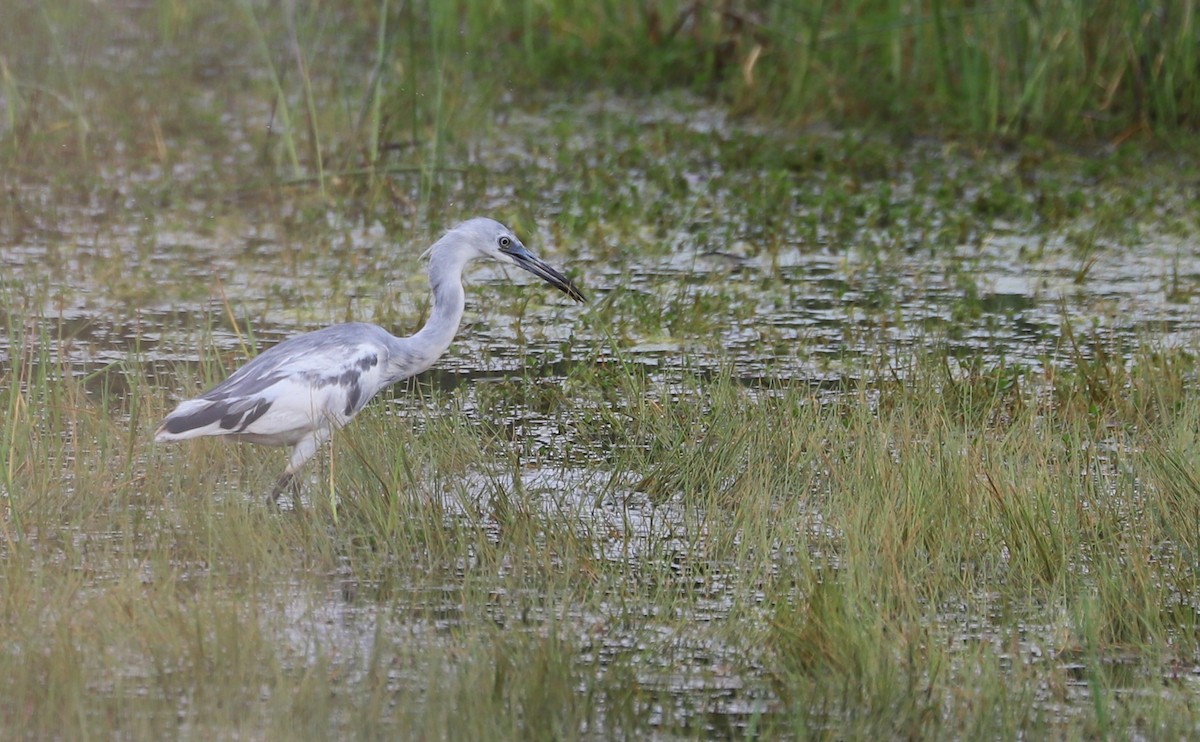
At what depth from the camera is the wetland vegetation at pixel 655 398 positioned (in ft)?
11.1

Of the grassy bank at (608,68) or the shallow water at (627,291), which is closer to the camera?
the shallow water at (627,291)

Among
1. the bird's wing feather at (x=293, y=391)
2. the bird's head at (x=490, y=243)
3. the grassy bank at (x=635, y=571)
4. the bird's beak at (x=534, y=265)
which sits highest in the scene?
the bird's head at (x=490, y=243)

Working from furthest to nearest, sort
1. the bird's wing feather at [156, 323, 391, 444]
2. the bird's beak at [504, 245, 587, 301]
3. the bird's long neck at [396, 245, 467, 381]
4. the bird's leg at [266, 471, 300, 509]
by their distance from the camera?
1. the bird's beak at [504, 245, 587, 301]
2. the bird's long neck at [396, 245, 467, 381]
3. the bird's leg at [266, 471, 300, 509]
4. the bird's wing feather at [156, 323, 391, 444]

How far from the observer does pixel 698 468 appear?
4688 millimetres

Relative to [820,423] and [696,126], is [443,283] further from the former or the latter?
[696,126]

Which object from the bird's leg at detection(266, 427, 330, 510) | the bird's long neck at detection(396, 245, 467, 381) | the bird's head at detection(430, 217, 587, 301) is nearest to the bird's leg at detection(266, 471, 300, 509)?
the bird's leg at detection(266, 427, 330, 510)

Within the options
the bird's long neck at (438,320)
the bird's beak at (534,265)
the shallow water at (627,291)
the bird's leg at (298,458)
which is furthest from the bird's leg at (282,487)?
the bird's beak at (534,265)

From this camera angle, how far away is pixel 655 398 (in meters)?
5.31

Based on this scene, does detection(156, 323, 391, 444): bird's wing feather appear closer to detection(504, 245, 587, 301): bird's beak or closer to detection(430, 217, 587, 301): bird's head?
detection(430, 217, 587, 301): bird's head

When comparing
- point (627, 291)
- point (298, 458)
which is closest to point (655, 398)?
point (298, 458)

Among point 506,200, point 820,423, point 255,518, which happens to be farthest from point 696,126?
point 255,518

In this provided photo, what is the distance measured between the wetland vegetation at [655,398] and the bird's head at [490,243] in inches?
18.4

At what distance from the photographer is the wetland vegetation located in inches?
133

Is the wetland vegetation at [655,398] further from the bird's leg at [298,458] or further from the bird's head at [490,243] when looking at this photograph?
the bird's head at [490,243]
